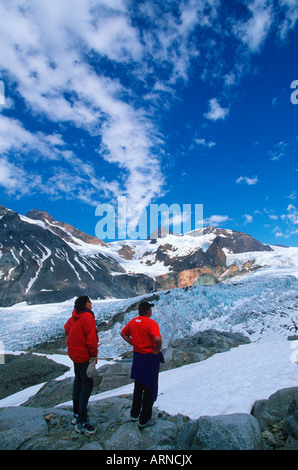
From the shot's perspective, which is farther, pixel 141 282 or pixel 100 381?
pixel 141 282

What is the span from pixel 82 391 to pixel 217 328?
19525mm

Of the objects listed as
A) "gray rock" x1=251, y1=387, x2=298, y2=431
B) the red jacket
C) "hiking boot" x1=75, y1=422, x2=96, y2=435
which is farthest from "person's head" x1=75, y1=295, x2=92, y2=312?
"gray rock" x1=251, y1=387, x2=298, y2=431

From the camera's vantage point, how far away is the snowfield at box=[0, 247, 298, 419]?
19.1 feet

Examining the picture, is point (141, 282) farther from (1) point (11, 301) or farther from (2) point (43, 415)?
(2) point (43, 415)

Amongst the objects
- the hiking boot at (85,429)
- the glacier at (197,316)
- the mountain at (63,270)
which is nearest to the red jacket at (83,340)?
the hiking boot at (85,429)

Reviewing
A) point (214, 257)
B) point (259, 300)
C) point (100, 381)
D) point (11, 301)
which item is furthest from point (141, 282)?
point (100, 381)

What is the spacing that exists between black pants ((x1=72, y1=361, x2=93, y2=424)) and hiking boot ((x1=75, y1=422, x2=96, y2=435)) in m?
0.06

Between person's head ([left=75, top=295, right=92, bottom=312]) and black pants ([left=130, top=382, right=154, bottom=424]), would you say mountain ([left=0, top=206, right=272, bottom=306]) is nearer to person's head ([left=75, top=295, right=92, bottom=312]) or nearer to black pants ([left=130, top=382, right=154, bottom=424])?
person's head ([left=75, top=295, right=92, bottom=312])

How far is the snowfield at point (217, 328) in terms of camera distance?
584cm

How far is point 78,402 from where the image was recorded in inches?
191
